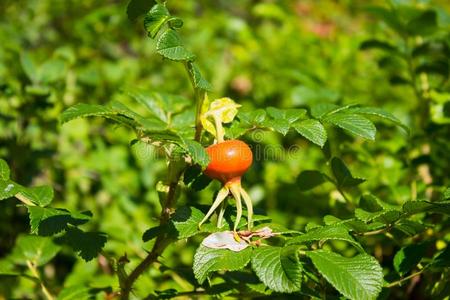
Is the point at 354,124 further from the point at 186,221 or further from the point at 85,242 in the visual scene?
the point at 85,242

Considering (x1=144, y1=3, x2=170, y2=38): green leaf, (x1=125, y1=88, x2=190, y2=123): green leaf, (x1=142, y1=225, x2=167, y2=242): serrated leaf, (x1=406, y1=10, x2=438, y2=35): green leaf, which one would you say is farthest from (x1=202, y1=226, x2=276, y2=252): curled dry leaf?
(x1=406, y1=10, x2=438, y2=35): green leaf

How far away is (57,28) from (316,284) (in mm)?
2858

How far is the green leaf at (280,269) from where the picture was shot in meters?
0.83

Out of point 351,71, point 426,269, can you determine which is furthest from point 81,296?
point 351,71

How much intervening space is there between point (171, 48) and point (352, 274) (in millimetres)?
437

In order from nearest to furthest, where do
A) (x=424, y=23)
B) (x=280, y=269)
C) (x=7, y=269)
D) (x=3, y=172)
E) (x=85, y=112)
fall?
(x=280, y=269) → (x=85, y=112) → (x=3, y=172) → (x=7, y=269) → (x=424, y=23)

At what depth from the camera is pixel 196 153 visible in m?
0.88

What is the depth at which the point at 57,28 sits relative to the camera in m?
3.47

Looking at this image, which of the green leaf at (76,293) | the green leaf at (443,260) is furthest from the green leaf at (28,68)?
the green leaf at (443,260)

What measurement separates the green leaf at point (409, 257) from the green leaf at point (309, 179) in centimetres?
25

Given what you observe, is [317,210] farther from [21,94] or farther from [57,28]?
[57,28]

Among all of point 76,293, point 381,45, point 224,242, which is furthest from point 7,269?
point 381,45

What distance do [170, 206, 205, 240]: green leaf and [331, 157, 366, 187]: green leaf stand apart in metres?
0.37

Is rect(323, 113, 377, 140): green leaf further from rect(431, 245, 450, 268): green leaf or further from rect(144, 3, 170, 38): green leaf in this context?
rect(144, 3, 170, 38): green leaf
